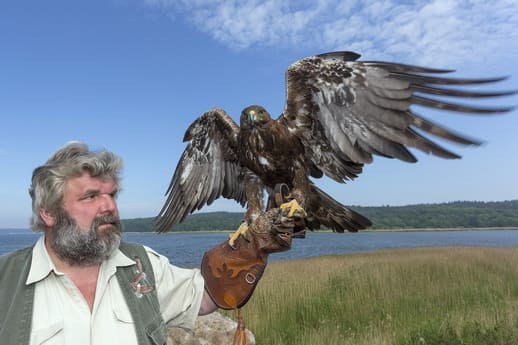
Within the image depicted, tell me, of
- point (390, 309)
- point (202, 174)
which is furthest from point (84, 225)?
point (390, 309)

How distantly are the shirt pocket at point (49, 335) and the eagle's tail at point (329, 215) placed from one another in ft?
7.16

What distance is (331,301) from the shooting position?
22.0 feet

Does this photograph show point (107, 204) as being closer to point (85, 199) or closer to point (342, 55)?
point (85, 199)

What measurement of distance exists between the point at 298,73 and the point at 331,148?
2.16 ft

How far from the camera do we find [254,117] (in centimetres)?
327

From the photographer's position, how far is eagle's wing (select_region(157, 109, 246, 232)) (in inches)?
155

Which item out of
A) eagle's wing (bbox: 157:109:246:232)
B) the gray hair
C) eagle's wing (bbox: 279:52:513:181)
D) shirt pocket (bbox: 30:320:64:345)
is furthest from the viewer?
eagle's wing (bbox: 157:109:246:232)

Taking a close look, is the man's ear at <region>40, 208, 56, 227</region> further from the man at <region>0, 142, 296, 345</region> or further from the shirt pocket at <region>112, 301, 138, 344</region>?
the shirt pocket at <region>112, 301, 138, 344</region>

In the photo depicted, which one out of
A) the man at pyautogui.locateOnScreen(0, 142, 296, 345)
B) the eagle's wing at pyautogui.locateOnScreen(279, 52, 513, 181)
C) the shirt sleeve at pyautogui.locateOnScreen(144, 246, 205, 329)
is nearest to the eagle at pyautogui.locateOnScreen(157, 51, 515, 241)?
the eagle's wing at pyautogui.locateOnScreen(279, 52, 513, 181)

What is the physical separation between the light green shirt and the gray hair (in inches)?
8.2

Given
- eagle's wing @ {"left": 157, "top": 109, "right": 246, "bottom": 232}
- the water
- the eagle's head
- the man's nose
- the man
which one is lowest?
the water

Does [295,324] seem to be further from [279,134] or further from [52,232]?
[52,232]

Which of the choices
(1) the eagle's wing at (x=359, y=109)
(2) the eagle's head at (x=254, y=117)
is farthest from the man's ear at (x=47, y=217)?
(1) the eagle's wing at (x=359, y=109)

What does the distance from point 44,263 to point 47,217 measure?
0.80 feet
